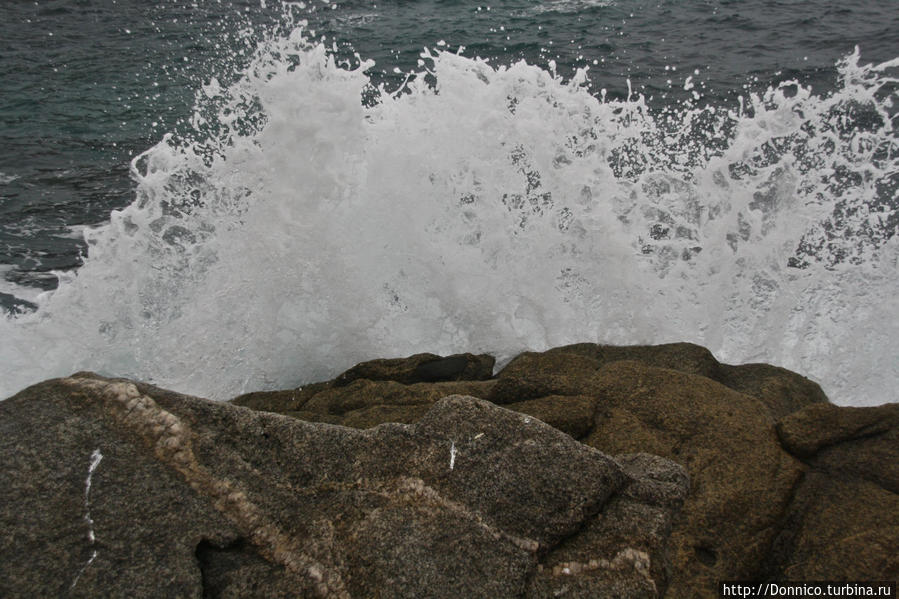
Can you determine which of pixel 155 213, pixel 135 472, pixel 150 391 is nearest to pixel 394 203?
pixel 155 213

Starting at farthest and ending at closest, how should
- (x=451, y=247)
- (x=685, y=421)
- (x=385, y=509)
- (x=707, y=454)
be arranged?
(x=451, y=247), (x=685, y=421), (x=707, y=454), (x=385, y=509)

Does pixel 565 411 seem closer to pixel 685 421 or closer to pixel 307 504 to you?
pixel 685 421

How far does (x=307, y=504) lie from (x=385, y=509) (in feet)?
0.86

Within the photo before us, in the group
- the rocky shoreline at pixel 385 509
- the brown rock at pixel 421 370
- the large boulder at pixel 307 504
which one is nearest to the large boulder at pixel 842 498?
the rocky shoreline at pixel 385 509

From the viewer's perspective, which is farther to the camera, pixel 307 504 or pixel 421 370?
pixel 421 370

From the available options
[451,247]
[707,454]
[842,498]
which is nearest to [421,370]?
[451,247]

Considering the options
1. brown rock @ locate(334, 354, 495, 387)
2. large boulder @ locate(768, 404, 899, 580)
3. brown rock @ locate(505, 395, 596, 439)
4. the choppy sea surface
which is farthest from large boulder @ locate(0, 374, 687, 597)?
the choppy sea surface

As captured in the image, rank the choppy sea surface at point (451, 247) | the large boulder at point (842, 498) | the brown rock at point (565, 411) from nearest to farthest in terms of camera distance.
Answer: the large boulder at point (842, 498) < the brown rock at point (565, 411) < the choppy sea surface at point (451, 247)

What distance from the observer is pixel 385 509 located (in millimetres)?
2090

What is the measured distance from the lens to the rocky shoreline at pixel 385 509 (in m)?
1.90

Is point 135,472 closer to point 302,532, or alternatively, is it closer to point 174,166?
point 302,532

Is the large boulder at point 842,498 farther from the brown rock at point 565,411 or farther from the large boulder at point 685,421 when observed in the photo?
the brown rock at point 565,411

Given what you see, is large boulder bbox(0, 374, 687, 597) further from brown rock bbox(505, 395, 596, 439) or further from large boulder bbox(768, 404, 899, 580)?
brown rock bbox(505, 395, 596, 439)

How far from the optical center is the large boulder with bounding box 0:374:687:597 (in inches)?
74.2
